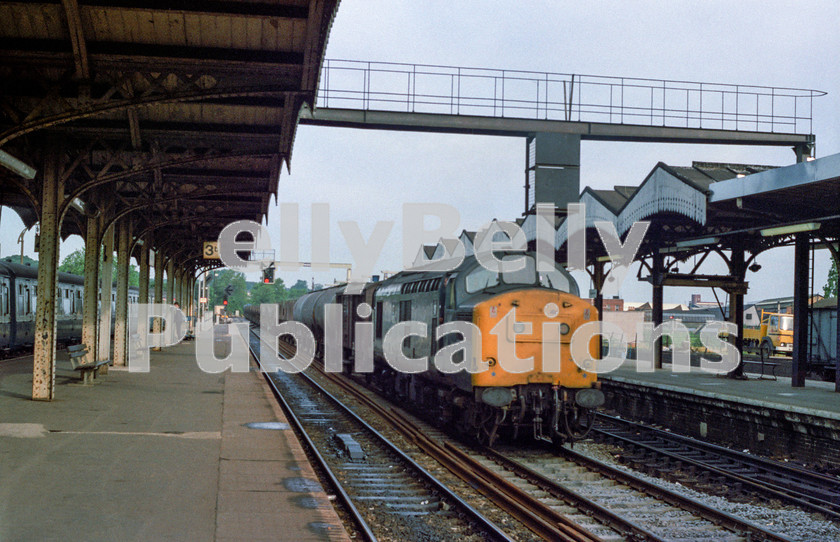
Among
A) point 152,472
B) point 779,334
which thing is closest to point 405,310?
point 152,472

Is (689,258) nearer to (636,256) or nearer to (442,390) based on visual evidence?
(636,256)

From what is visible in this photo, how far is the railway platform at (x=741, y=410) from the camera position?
12586 millimetres

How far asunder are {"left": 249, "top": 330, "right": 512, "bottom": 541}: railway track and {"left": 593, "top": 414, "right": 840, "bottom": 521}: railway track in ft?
12.7

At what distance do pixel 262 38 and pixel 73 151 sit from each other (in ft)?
22.3

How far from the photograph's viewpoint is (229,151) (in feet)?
50.8

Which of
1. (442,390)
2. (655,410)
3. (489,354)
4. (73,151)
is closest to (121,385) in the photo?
(73,151)

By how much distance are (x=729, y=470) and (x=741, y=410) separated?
2.95m

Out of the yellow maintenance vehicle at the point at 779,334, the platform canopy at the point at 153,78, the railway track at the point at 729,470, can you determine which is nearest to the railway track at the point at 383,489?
the railway track at the point at 729,470

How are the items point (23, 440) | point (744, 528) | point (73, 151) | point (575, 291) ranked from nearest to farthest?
point (744, 528) → point (23, 440) → point (575, 291) → point (73, 151)

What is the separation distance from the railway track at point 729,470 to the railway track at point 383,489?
3.87m

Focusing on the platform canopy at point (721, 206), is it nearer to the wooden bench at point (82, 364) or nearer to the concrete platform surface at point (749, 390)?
the concrete platform surface at point (749, 390)

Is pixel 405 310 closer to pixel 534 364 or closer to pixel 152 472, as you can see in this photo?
pixel 534 364

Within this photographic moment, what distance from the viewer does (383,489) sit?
32.1ft

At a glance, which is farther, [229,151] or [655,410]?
[655,410]
